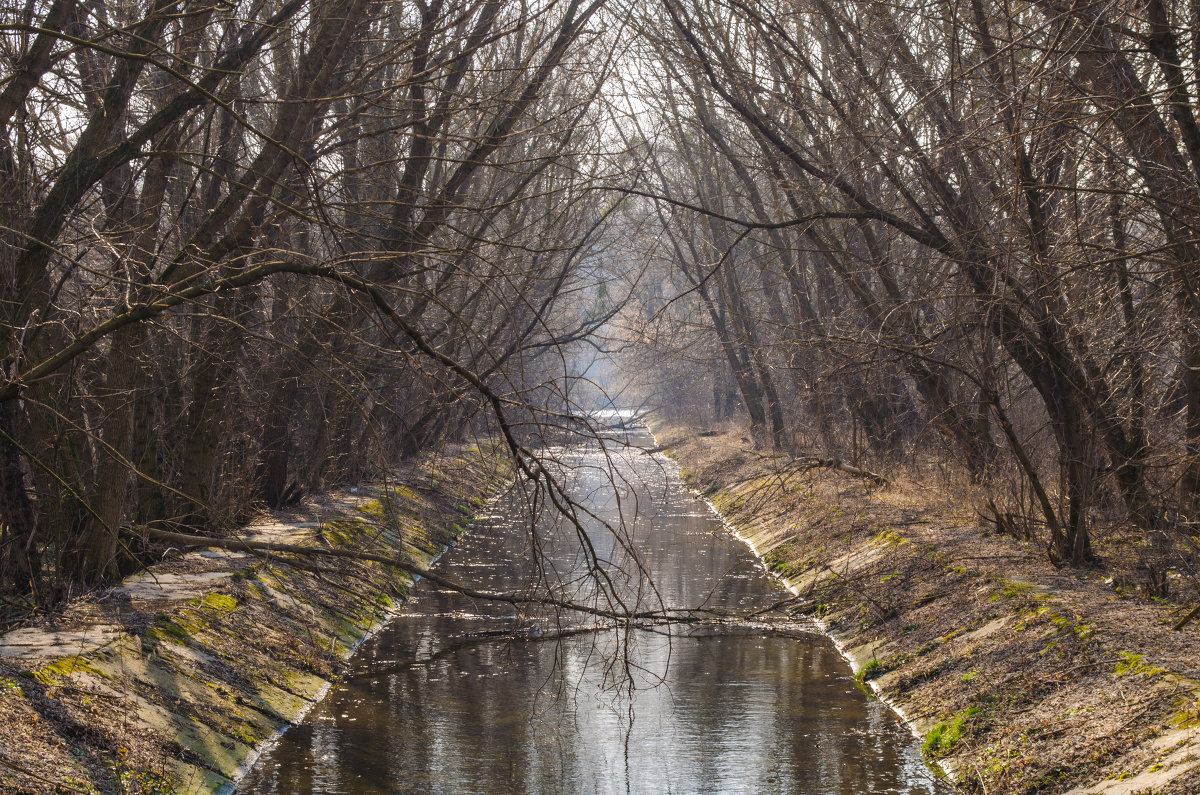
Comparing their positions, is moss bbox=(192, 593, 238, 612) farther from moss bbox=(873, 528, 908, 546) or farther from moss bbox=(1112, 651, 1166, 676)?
moss bbox=(873, 528, 908, 546)

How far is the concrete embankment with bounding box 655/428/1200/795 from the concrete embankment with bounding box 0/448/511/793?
3.71 metres

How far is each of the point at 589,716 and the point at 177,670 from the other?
309cm

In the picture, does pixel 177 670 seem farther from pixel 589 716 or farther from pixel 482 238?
pixel 482 238

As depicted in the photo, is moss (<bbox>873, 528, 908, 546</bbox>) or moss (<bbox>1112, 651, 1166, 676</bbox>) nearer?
moss (<bbox>1112, 651, 1166, 676</bbox>)

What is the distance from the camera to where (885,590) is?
→ 1108 cm

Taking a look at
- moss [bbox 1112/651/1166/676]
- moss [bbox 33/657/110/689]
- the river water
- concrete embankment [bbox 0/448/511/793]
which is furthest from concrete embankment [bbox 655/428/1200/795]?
moss [bbox 33/657/110/689]

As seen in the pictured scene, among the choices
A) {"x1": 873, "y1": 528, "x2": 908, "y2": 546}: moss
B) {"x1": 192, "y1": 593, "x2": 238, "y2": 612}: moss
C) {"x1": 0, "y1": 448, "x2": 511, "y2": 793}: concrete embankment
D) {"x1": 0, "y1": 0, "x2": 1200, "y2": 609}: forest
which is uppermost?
{"x1": 0, "y1": 0, "x2": 1200, "y2": 609}: forest

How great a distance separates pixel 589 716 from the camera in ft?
28.1

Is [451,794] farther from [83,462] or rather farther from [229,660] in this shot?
[83,462]

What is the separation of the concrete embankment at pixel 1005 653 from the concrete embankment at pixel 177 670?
3710 mm

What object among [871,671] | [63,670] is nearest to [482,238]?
[63,670]

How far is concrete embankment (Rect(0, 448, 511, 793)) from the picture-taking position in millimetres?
5762

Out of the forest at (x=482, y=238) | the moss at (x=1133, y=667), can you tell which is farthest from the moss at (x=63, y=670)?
the moss at (x=1133, y=667)

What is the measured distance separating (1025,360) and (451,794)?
6.41m
